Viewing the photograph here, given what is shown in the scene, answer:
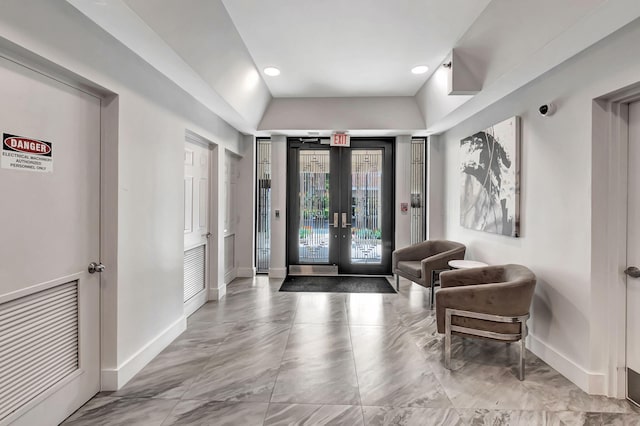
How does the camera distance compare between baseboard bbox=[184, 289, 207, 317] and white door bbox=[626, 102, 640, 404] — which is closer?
white door bbox=[626, 102, 640, 404]

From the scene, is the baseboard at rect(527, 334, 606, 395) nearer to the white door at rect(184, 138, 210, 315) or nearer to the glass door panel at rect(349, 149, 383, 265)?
the glass door panel at rect(349, 149, 383, 265)

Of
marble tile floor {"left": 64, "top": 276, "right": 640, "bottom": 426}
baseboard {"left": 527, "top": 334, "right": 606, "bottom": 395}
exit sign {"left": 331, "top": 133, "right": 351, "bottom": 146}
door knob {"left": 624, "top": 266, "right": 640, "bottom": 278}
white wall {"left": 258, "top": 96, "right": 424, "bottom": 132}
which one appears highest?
white wall {"left": 258, "top": 96, "right": 424, "bottom": 132}

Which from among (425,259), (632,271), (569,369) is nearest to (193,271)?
(425,259)

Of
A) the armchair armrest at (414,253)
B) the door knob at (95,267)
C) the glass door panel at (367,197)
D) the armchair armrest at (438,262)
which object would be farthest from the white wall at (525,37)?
the door knob at (95,267)

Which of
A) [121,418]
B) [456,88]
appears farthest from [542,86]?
[121,418]

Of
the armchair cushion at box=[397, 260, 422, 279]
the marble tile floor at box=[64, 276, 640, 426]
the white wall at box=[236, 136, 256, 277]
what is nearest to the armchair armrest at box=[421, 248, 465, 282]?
the armchair cushion at box=[397, 260, 422, 279]

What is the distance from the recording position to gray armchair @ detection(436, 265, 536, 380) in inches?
101

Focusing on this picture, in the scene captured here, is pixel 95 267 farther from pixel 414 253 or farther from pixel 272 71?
pixel 414 253

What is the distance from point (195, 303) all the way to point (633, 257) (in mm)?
4237

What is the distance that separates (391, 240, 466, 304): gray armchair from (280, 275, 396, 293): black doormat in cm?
37

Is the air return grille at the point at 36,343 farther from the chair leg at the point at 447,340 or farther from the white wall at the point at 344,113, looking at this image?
the white wall at the point at 344,113

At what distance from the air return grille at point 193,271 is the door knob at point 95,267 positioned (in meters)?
1.53

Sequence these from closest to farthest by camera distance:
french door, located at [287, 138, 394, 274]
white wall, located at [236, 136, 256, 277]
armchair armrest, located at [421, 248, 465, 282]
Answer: armchair armrest, located at [421, 248, 465, 282] → white wall, located at [236, 136, 256, 277] → french door, located at [287, 138, 394, 274]

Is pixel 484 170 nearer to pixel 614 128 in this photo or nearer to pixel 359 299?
pixel 614 128
